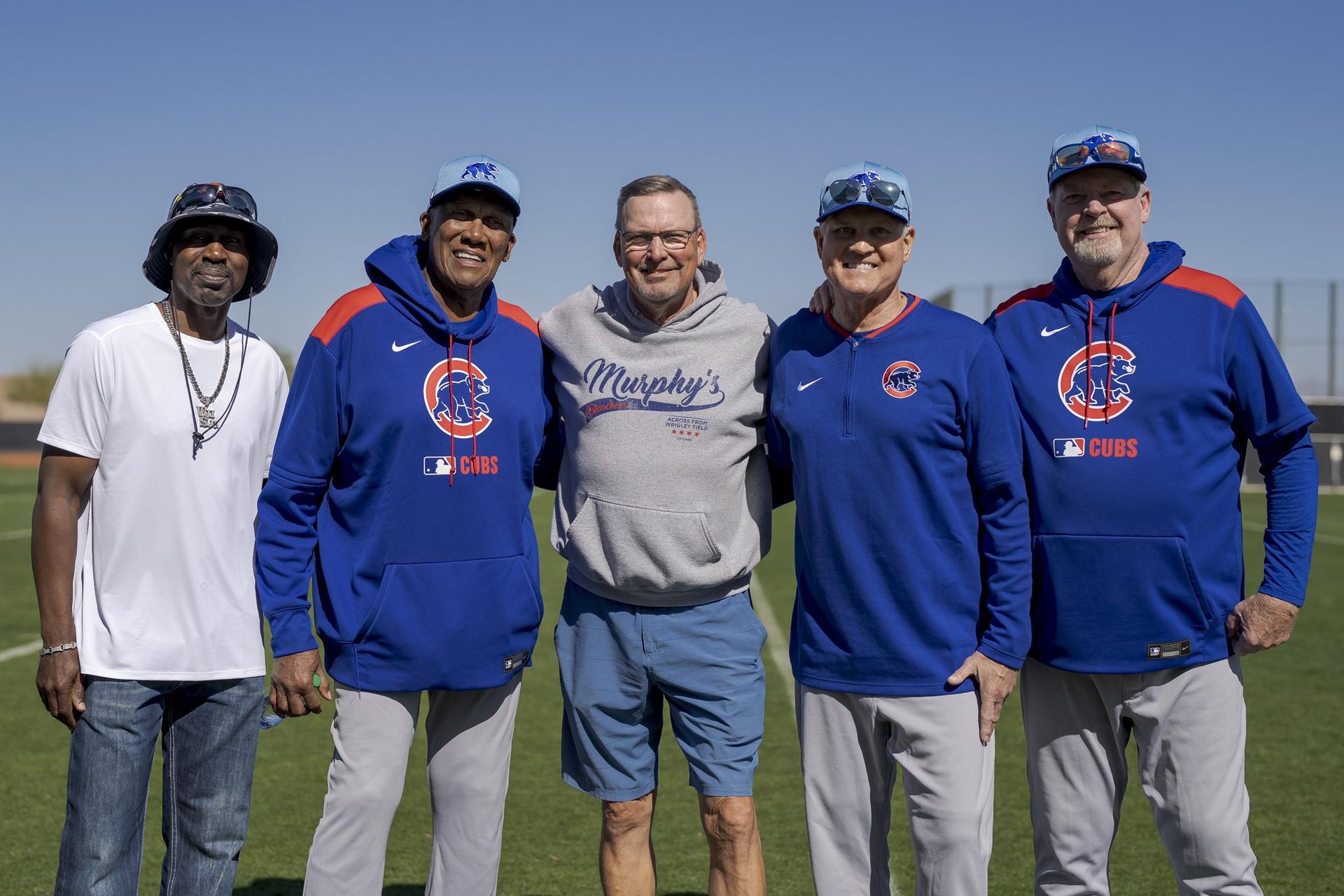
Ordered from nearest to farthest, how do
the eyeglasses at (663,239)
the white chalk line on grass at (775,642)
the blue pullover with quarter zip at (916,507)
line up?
the blue pullover with quarter zip at (916,507)
the eyeglasses at (663,239)
the white chalk line on grass at (775,642)

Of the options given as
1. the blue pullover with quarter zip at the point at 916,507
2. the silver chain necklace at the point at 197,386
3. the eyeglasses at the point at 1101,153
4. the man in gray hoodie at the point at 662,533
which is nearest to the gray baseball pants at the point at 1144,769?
the blue pullover with quarter zip at the point at 916,507

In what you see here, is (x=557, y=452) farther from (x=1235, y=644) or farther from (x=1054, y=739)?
(x=1235, y=644)

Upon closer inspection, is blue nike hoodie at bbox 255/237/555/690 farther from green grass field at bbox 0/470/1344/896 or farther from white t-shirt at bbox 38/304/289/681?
green grass field at bbox 0/470/1344/896

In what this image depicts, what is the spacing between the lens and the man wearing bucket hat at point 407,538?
3.34 m

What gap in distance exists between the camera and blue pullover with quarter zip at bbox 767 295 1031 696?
10.5 ft

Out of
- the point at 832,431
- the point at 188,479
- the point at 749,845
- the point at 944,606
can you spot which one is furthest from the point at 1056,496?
the point at 188,479

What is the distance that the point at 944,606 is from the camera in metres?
3.23

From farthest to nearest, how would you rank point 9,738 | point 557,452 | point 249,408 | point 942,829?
point 9,738
point 557,452
point 249,408
point 942,829

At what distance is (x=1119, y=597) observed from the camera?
130 inches

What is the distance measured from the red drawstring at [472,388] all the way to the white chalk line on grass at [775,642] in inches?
149

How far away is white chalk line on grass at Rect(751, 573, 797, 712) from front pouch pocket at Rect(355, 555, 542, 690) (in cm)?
368

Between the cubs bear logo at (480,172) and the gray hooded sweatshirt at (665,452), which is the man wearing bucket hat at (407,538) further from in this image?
the gray hooded sweatshirt at (665,452)

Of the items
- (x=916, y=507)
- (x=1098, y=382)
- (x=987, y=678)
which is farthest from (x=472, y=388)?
(x=1098, y=382)

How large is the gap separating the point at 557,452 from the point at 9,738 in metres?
4.78
